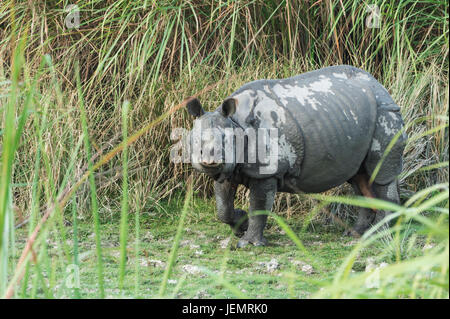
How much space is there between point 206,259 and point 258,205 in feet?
1.44

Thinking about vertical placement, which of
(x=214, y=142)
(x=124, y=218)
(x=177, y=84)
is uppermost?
(x=177, y=84)

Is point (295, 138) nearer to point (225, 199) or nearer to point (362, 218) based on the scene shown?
point (225, 199)

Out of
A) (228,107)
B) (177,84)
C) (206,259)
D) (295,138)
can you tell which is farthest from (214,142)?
(177,84)

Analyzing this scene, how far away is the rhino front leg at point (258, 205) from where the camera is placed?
382 centimetres

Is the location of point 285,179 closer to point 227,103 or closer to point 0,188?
point 227,103

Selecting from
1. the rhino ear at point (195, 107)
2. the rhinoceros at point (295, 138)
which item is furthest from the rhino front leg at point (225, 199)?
the rhino ear at point (195, 107)

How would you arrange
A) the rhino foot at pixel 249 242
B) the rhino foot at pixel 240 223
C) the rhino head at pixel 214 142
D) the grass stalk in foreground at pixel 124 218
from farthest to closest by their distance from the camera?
the rhino foot at pixel 240 223
the rhino foot at pixel 249 242
the rhino head at pixel 214 142
the grass stalk in foreground at pixel 124 218

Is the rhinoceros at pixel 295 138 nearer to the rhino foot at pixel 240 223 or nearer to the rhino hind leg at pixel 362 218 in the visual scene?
the rhino foot at pixel 240 223

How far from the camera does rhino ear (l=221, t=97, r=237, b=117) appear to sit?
3.59m

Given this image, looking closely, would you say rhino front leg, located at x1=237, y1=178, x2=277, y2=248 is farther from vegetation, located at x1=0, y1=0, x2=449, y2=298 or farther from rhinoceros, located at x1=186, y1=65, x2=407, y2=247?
vegetation, located at x1=0, y1=0, x2=449, y2=298

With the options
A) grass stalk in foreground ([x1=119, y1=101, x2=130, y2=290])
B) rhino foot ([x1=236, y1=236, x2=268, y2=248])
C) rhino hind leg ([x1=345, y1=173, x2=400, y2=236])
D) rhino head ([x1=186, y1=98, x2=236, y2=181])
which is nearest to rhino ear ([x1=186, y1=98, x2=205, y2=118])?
rhino head ([x1=186, y1=98, x2=236, y2=181])

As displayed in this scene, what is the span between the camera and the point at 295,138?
379 centimetres

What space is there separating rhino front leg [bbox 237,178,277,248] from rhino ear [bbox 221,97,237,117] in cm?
44
